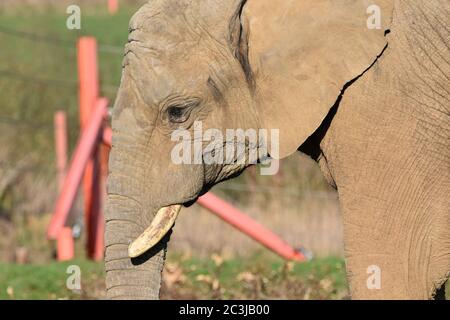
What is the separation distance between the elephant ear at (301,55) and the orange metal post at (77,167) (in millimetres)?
4976

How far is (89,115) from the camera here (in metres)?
12.6

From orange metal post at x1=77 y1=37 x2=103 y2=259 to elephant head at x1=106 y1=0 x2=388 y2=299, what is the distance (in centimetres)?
589

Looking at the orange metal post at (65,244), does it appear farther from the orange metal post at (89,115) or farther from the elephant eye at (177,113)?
the elephant eye at (177,113)

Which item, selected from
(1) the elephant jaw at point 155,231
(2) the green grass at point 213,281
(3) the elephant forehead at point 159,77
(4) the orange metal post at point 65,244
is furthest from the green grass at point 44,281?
(3) the elephant forehead at point 159,77

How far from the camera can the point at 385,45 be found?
647 cm

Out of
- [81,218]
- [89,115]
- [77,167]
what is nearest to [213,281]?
[77,167]

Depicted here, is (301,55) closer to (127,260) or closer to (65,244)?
(127,260)

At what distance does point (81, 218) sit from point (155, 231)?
→ 808 centimetres

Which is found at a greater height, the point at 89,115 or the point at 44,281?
the point at 89,115

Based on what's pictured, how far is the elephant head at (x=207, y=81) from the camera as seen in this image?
6.55 m

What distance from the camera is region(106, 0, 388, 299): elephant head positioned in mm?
6547

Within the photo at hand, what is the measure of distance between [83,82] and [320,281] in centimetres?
378

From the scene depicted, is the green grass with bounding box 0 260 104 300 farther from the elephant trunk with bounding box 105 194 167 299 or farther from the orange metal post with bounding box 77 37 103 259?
the elephant trunk with bounding box 105 194 167 299
